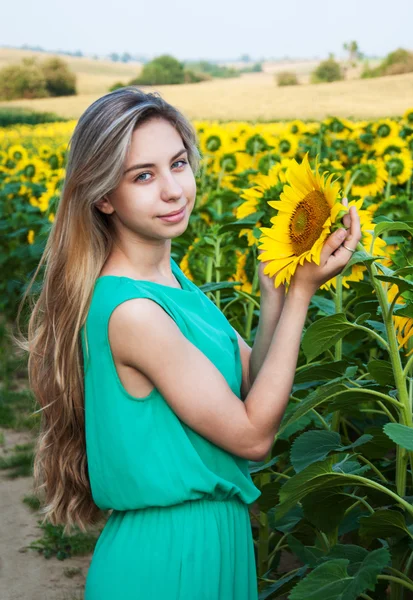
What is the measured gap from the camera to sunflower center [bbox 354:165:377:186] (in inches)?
142

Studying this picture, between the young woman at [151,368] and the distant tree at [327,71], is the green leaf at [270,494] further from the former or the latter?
the distant tree at [327,71]

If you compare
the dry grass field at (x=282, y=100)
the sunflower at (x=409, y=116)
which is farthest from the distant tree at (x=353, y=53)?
the sunflower at (x=409, y=116)

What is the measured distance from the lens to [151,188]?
4.87ft

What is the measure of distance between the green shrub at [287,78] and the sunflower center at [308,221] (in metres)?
30.7

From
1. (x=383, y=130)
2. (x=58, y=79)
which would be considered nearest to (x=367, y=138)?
(x=383, y=130)

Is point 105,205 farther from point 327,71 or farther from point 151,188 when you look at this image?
point 327,71

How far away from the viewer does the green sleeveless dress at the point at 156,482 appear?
1478 millimetres

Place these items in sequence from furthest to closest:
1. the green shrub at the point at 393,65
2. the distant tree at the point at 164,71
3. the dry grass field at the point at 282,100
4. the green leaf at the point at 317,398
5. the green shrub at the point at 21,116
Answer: the distant tree at the point at 164,71
the green shrub at the point at 21,116
the green shrub at the point at 393,65
the dry grass field at the point at 282,100
the green leaf at the point at 317,398

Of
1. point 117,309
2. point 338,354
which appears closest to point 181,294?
point 117,309

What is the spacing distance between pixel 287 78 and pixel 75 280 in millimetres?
31645

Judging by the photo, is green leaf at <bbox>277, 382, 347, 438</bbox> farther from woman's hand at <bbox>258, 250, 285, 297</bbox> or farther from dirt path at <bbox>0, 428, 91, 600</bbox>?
dirt path at <bbox>0, 428, 91, 600</bbox>

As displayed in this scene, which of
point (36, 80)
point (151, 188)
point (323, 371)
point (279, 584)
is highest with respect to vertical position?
point (36, 80)

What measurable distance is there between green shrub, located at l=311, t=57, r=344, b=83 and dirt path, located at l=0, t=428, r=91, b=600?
29825 mm

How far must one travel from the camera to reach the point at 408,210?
2824 mm
